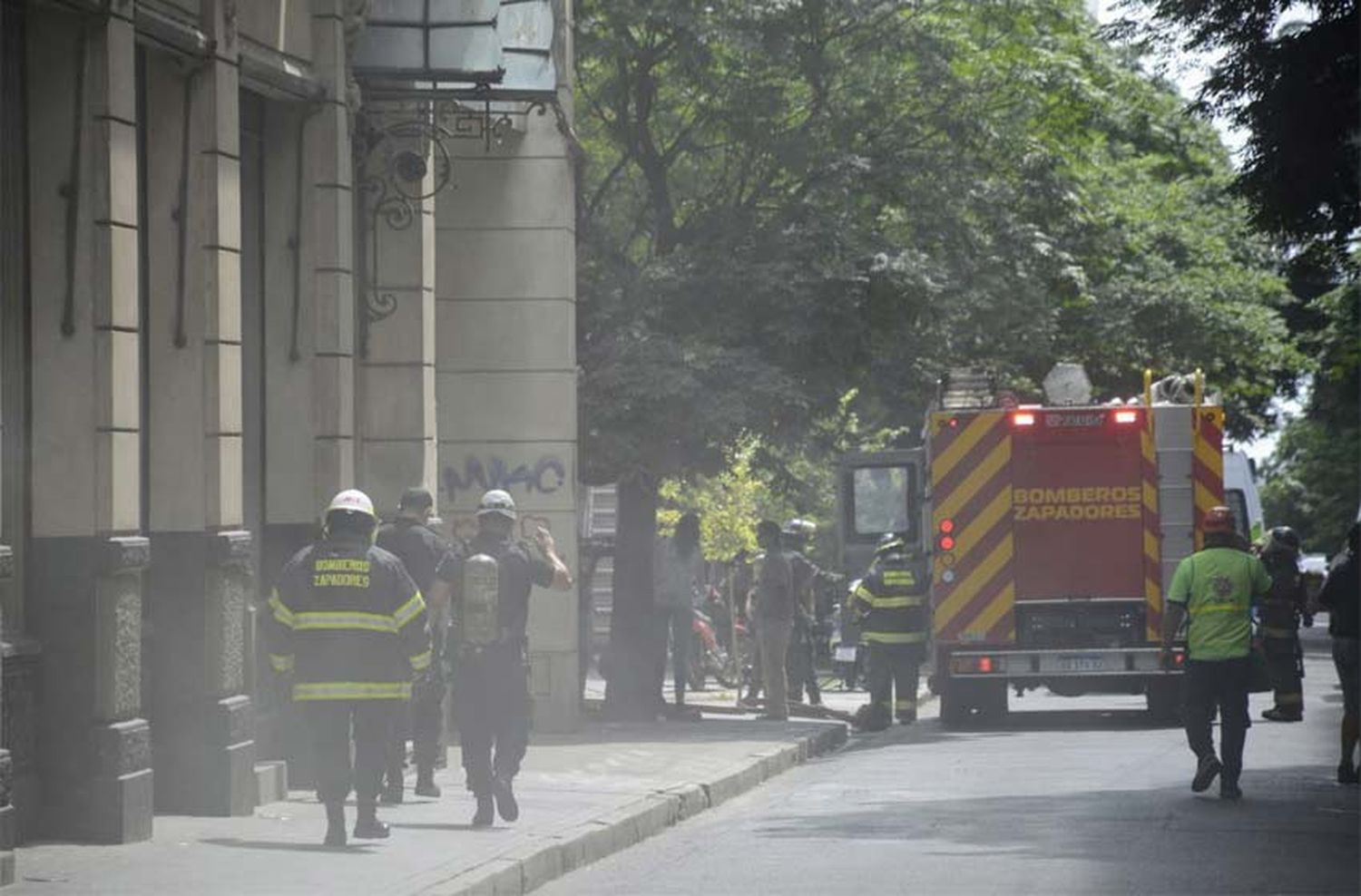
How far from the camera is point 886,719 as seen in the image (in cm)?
2423

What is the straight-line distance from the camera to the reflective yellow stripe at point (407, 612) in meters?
12.2

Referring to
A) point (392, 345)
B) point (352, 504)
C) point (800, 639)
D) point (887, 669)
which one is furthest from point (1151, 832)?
point (800, 639)

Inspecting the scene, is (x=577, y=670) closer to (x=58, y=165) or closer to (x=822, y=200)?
(x=822, y=200)

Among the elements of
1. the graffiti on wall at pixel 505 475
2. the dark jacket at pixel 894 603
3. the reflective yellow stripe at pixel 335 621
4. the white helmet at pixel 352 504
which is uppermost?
the graffiti on wall at pixel 505 475

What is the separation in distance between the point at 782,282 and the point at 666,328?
112 cm

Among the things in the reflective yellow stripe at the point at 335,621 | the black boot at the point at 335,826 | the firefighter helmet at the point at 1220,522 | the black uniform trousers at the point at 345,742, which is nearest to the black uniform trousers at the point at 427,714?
the black uniform trousers at the point at 345,742

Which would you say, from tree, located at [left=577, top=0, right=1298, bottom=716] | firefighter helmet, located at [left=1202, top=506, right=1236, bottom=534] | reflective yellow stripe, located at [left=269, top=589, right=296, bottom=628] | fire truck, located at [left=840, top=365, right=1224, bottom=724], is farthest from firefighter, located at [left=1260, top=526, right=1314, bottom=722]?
reflective yellow stripe, located at [left=269, top=589, right=296, bottom=628]

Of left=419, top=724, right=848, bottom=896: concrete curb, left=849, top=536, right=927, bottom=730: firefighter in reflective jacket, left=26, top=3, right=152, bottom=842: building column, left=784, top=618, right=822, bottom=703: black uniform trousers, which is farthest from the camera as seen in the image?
left=784, top=618, right=822, bottom=703: black uniform trousers

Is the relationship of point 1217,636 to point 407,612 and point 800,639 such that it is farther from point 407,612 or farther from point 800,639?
point 800,639

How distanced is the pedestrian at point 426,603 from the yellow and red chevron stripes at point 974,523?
9181mm

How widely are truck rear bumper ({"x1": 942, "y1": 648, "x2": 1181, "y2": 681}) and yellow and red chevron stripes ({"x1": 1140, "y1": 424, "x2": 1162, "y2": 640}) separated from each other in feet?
1.26

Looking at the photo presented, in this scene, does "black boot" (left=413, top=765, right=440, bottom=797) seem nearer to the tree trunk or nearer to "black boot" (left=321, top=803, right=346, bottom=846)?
"black boot" (left=321, top=803, right=346, bottom=846)

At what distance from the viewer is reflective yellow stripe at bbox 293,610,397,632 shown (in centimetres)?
1212

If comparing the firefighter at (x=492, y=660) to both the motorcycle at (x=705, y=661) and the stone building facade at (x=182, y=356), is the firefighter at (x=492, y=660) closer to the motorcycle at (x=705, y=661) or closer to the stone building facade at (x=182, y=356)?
the stone building facade at (x=182, y=356)
